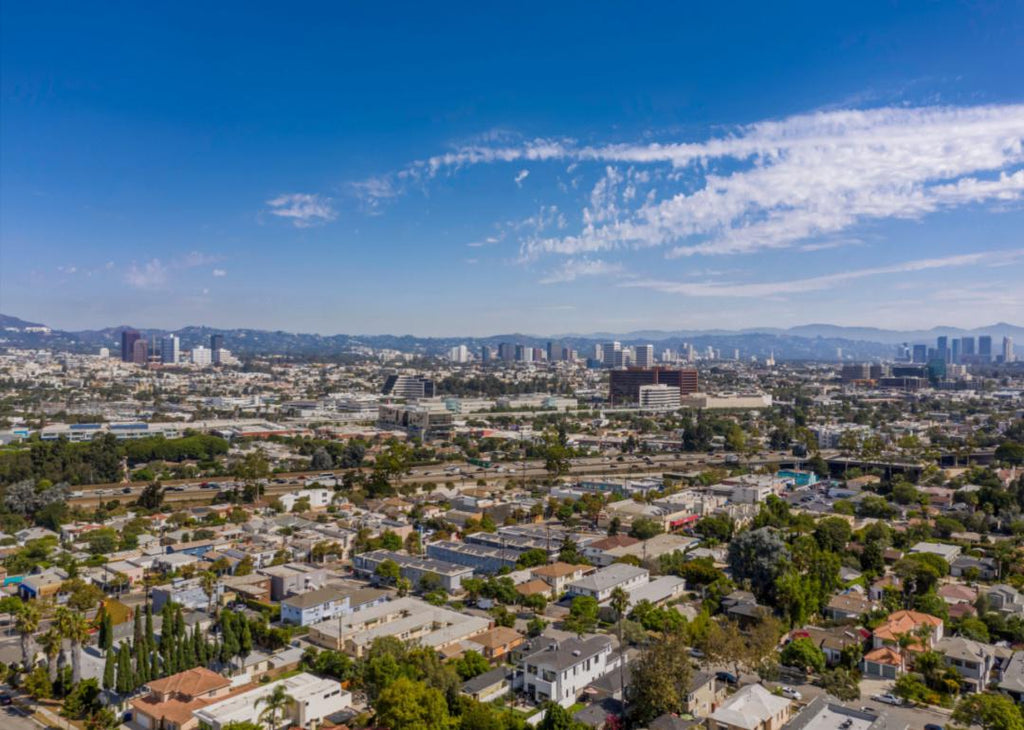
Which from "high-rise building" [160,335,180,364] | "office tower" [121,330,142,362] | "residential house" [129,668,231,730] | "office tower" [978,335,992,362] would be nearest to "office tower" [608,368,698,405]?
"residential house" [129,668,231,730]

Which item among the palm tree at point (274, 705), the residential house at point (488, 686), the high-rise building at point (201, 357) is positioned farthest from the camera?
the high-rise building at point (201, 357)

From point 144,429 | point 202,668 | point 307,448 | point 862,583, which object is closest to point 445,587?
point 202,668

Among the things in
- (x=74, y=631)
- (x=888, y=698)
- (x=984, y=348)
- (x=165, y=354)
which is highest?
(x=984, y=348)

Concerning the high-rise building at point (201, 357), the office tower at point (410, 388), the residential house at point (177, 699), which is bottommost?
the residential house at point (177, 699)

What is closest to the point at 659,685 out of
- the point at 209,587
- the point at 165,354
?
the point at 209,587

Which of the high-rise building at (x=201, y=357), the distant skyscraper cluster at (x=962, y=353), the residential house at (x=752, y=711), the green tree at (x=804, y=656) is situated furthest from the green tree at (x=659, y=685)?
the distant skyscraper cluster at (x=962, y=353)

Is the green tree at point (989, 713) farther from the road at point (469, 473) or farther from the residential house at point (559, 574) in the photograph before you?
the road at point (469, 473)

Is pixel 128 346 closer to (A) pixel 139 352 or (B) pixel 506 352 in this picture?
(A) pixel 139 352

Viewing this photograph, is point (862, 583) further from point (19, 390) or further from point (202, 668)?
point (19, 390)
